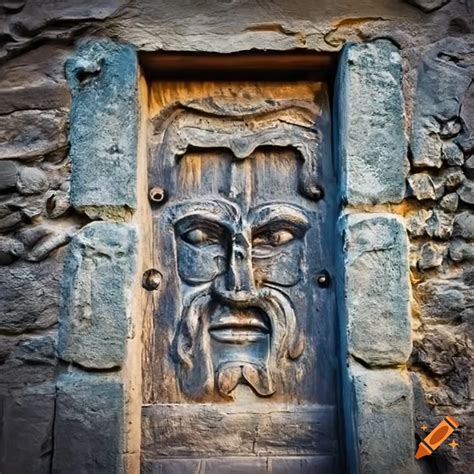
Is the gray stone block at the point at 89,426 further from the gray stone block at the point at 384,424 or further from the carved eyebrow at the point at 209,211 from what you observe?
the gray stone block at the point at 384,424

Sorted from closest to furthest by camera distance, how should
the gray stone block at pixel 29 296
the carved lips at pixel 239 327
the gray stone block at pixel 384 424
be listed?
the gray stone block at pixel 384 424
the gray stone block at pixel 29 296
the carved lips at pixel 239 327

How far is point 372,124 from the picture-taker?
2.42m

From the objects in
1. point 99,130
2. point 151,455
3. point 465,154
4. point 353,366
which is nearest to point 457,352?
point 353,366

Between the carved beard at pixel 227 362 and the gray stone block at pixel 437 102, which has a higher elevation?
the gray stone block at pixel 437 102

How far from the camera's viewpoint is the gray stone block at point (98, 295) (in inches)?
89.4

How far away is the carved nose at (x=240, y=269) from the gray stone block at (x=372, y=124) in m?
0.39

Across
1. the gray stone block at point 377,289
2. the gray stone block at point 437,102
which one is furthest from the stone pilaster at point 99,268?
the gray stone block at point 437,102

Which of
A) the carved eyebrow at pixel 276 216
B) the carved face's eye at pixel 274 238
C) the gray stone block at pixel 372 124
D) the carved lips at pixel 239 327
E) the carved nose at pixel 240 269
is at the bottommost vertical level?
the carved lips at pixel 239 327

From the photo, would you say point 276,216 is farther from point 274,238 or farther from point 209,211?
point 209,211

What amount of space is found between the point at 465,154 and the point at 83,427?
1518mm

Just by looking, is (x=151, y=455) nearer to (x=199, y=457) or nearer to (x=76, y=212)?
(x=199, y=457)

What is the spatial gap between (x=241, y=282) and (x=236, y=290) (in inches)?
1.2

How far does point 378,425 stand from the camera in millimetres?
2203

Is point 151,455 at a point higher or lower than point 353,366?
lower
